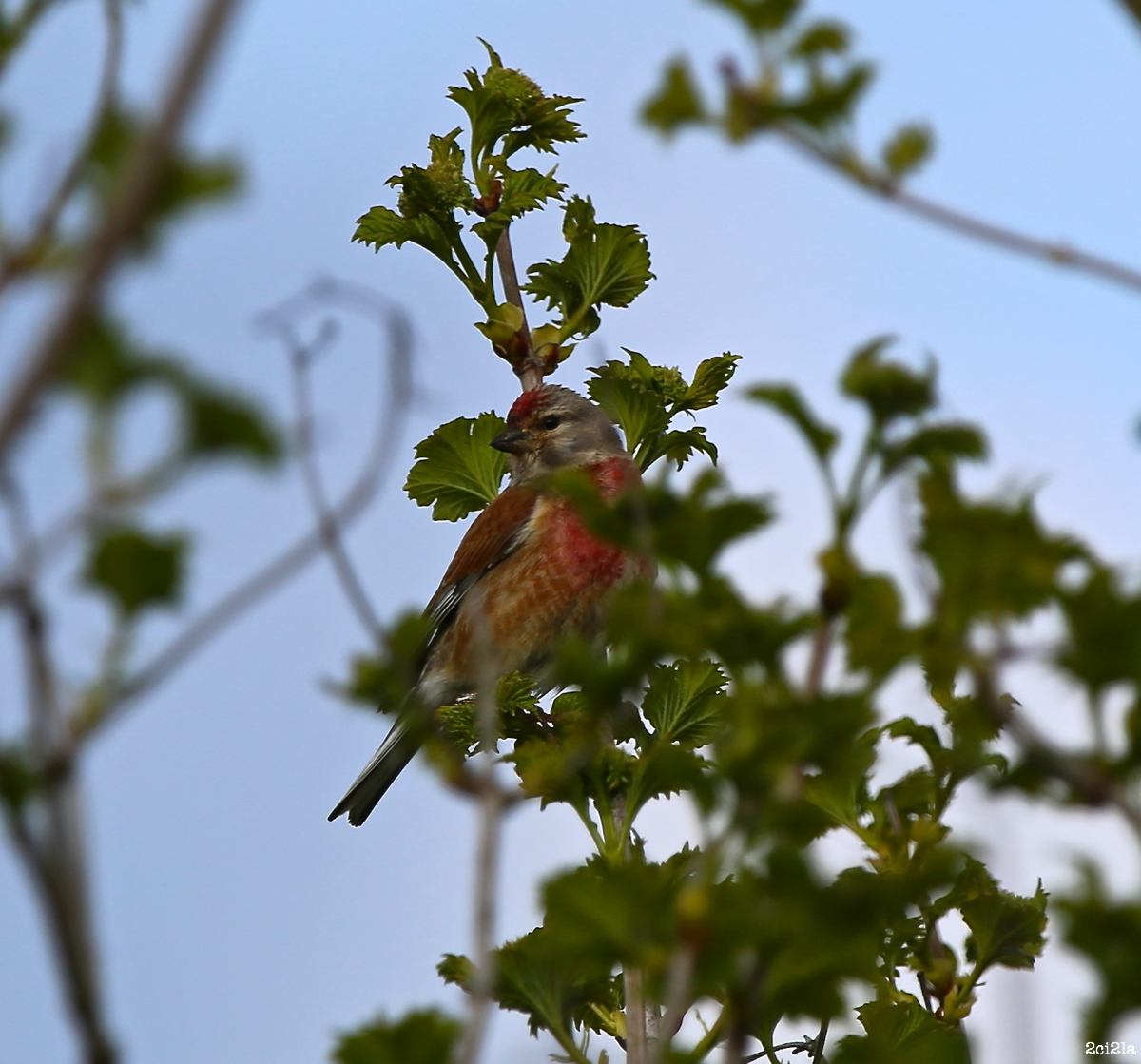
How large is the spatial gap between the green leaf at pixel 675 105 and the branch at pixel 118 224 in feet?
2.54

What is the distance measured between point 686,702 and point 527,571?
2.67m

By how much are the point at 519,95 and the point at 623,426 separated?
0.87 m

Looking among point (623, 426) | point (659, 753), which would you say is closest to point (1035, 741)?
point (659, 753)

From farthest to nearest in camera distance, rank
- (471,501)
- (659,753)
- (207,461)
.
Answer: (471,501) → (659,753) → (207,461)

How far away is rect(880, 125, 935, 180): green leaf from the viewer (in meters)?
1.74

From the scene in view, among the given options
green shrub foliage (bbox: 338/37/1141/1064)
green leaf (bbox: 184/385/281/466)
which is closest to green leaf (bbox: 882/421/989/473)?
green shrub foliage (bbox: 338/37/1141/1064)

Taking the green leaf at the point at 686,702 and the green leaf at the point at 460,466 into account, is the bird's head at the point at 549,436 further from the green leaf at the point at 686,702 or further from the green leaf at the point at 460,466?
the green leaf at the point at 686,702

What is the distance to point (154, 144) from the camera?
1.06 metres

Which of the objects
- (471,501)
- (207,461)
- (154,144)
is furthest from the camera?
(471,501)

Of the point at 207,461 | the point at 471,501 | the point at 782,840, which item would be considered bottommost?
the point at 782,840

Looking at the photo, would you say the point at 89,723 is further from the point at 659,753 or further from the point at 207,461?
the point at 659,753

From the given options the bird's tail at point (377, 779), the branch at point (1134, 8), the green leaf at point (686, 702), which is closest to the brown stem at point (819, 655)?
the branch at point (1134, 8)

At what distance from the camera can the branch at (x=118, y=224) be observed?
1048 millimetres

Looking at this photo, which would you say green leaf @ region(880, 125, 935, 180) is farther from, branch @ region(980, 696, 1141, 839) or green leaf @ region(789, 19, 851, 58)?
branch @ region(980, 696, 1141, 839)
